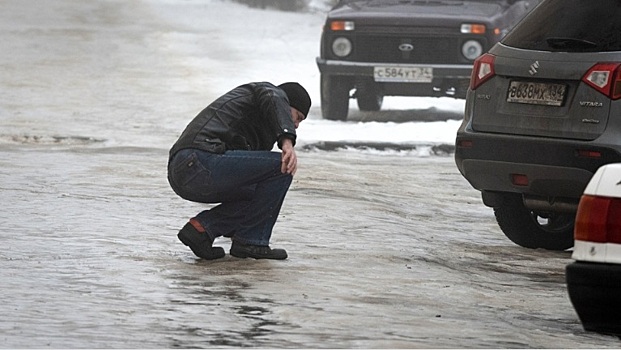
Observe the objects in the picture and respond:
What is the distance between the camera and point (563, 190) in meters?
9.02

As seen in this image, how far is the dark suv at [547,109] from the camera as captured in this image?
8.88 metres

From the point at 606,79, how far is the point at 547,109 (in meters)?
0.41

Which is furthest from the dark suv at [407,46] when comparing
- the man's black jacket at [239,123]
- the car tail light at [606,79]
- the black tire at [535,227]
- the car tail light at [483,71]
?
the man's black jacket at [239,123]

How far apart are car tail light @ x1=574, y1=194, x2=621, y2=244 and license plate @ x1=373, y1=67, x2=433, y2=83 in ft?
38.2

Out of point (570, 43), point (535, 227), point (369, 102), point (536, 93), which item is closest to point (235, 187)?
point (536, 93)

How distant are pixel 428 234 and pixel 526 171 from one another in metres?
1.51

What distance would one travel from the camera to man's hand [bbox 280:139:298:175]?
844cm

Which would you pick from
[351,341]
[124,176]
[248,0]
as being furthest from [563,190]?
[248,0]

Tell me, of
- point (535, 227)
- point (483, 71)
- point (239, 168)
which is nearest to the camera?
point (239, 168)

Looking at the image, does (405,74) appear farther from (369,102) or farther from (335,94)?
(369,102)

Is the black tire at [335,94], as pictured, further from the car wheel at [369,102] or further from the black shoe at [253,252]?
the black shoe at [253,252]

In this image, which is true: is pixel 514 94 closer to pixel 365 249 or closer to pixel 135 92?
pixel 365 249

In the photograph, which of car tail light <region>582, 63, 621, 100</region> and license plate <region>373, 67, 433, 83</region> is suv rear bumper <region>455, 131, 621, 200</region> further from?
license plate <region>373, 67, 433, 83</region>

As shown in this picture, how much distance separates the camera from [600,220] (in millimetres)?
6258
